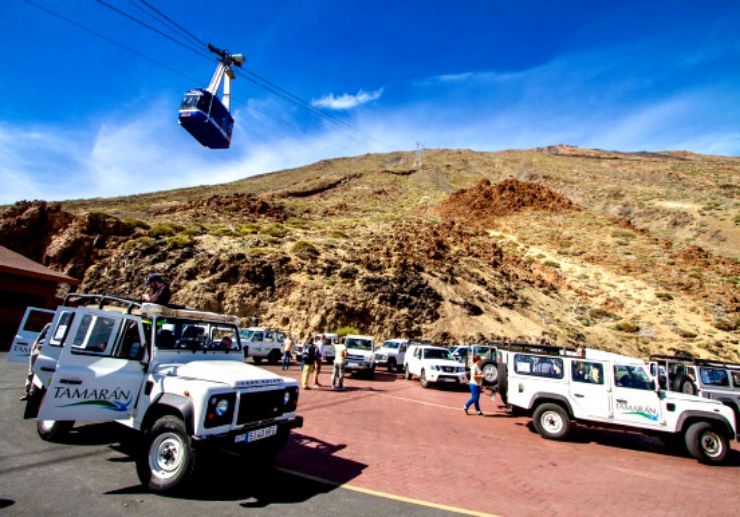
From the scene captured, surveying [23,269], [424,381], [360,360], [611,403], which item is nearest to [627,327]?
[424,381]

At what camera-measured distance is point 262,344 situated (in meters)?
21.1

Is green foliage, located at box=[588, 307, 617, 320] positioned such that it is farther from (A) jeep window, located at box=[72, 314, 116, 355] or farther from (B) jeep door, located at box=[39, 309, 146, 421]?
(A) jeep window, located at box=[72, 314, 116, 355]

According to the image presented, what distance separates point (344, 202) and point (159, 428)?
64.1 metres

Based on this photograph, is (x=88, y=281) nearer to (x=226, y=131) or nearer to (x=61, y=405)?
(x=226, y=131)

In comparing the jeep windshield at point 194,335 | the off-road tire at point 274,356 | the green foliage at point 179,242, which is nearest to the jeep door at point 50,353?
the jeep windshield at point 194,335

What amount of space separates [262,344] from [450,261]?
2420 cm

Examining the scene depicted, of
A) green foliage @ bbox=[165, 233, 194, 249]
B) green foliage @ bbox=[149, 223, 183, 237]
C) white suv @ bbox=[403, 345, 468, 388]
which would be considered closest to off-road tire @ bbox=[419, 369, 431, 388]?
white suv @ bbox=[403, 345, 468, 388]

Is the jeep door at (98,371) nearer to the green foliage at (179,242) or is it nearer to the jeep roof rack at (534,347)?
the jeep roof rack at (534,347)

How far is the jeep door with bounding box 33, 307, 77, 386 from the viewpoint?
618 centimetres

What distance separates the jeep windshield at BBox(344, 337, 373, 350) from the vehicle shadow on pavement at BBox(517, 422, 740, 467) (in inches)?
381

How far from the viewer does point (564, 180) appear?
80.7 m

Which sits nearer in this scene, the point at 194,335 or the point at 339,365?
the point at 194,335

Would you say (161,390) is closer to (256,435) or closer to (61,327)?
(256,435)

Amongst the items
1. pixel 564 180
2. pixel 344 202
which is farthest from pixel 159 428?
pixel 564 180
